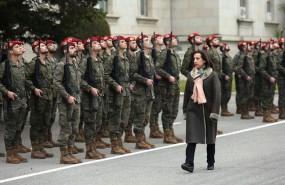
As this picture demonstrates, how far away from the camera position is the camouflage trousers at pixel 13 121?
13422 millimetres

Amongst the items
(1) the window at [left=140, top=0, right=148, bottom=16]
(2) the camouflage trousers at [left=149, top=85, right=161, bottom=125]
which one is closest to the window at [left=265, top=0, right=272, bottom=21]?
(1) the window at [left=140, top=0, right=148, bottom=16]

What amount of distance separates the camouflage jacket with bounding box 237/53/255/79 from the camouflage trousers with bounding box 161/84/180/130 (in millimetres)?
4916

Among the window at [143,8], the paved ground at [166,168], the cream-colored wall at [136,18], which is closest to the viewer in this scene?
the paved ground at [166,168]

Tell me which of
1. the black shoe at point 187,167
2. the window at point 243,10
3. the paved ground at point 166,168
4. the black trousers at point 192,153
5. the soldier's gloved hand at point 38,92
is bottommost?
the paved ground at point 166,168

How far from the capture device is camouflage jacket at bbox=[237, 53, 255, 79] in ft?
67.7

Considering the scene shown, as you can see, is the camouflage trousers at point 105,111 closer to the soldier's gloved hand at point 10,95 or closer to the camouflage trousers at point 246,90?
the soldier's gloved hand at point 10,95

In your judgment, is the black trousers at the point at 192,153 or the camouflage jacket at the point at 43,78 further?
the camouflage jacket at the point at 43,78

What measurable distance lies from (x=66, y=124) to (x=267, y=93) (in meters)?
7.98

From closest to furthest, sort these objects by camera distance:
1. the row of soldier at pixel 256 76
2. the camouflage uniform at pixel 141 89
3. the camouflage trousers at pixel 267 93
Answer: the camouflage uniform at pixel 141 89 < the camouflage trousers at pixel 267 93 < the row of soldier at pixel 256 76

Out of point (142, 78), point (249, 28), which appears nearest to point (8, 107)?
point (142, 78)

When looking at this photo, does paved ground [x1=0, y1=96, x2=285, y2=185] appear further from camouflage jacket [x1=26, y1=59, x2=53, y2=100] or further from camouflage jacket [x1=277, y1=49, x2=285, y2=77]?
camouflage jacket [x1=277, y1=49, x2=285, y2=77]

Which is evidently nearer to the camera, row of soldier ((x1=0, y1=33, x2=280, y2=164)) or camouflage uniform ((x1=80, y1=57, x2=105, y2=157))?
row of soldier ((x1=0, y1=33, x2=280, y2=164))

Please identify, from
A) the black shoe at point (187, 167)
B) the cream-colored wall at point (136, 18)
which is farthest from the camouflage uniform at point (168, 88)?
the cream-colored wall at point (136, 18)

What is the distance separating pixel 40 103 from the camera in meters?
14.6
